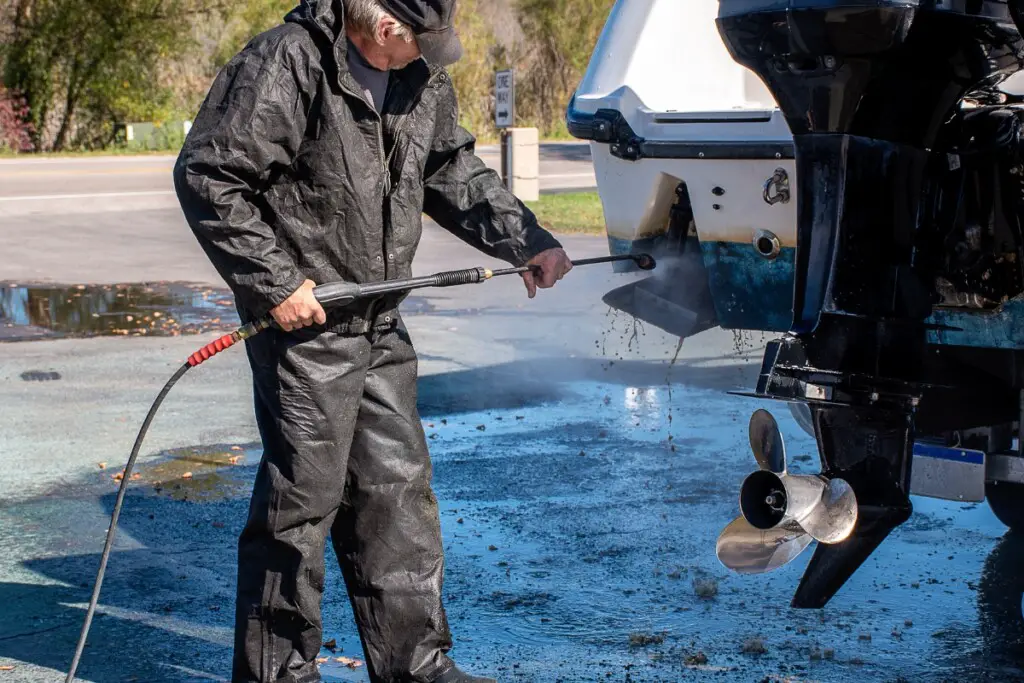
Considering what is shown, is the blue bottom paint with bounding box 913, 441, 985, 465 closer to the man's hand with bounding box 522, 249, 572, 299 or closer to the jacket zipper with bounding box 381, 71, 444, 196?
the man's hand with bounding box 522, 249, 572, 299

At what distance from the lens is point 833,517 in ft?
11.9

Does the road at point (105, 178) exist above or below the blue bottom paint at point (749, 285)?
below

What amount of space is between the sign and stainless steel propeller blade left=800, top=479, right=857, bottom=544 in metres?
13.8

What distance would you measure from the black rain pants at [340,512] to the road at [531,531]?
278 mm

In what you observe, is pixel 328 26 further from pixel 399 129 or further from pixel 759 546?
pixel 759 546

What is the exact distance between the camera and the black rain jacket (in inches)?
131

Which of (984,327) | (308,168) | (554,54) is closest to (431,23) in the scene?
(308,168)

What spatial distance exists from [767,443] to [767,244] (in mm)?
1239

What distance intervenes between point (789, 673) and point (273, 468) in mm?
1459

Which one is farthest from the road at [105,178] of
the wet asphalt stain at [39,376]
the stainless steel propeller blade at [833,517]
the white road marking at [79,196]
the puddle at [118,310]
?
the stainless steel propeller blade at [833,517]

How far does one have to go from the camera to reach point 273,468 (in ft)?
11.6

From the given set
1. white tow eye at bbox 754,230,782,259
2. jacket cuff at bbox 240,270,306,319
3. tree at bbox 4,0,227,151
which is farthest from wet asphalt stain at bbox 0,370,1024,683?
tree at bbox 4,0,227,151

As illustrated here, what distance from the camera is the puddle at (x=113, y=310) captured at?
9500 mm

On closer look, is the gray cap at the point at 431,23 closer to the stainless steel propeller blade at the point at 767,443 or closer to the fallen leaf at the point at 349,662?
the stainless steel propeller blade at the point at 767,443
